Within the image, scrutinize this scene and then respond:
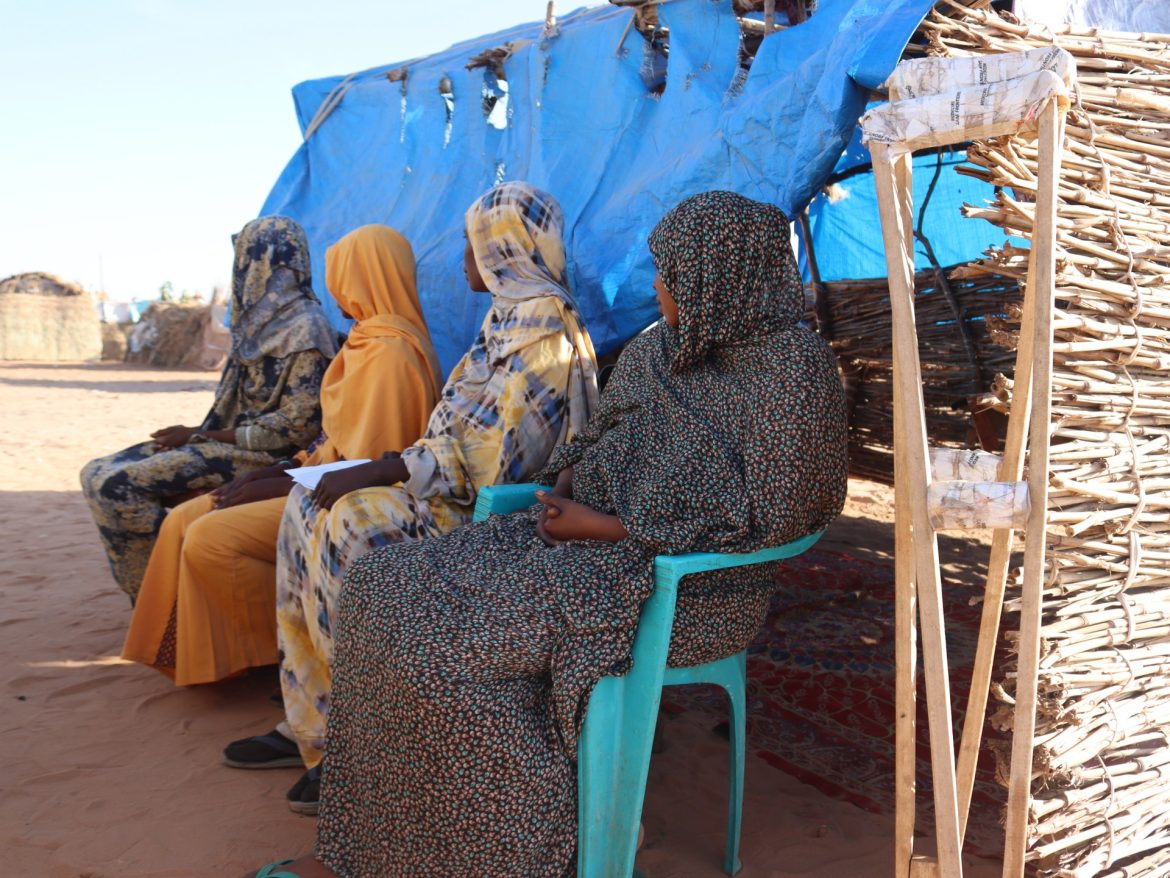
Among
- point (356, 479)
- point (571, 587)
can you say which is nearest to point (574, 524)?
point (571, 587)

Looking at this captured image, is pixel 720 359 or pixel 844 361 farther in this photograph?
pixel 844 361

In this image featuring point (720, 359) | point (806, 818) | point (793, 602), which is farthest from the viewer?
point (793, 602)

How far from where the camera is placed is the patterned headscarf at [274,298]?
13.8 feet

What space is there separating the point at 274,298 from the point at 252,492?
3.41 feet

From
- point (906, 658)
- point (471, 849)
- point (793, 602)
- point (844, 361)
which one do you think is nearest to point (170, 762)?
point (471, 849)

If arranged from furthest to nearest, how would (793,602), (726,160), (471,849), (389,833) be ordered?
1. (793,602)
2. (726,160)
3. (389,833)
4. (471,849)

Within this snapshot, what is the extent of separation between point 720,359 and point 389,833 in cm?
145

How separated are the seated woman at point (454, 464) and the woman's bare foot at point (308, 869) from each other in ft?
1.86

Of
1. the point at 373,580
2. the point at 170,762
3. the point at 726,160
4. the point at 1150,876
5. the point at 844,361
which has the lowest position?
the point at 170,762

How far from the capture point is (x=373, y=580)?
2445mm

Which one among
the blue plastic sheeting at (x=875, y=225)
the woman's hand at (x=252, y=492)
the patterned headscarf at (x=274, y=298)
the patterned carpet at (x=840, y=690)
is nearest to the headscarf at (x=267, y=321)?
the patterned headscarf at (x=274, y=298)

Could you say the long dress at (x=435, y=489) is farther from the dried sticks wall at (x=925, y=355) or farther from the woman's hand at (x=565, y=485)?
the dried sticks wall at (x=925, y=355)

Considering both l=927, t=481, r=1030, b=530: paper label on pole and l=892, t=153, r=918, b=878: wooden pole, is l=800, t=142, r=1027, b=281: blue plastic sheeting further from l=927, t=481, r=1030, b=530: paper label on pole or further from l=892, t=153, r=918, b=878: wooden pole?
l=927, t=481, r=1030, b=530: paper label on pole

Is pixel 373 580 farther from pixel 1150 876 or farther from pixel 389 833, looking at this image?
pixel 1150 876
